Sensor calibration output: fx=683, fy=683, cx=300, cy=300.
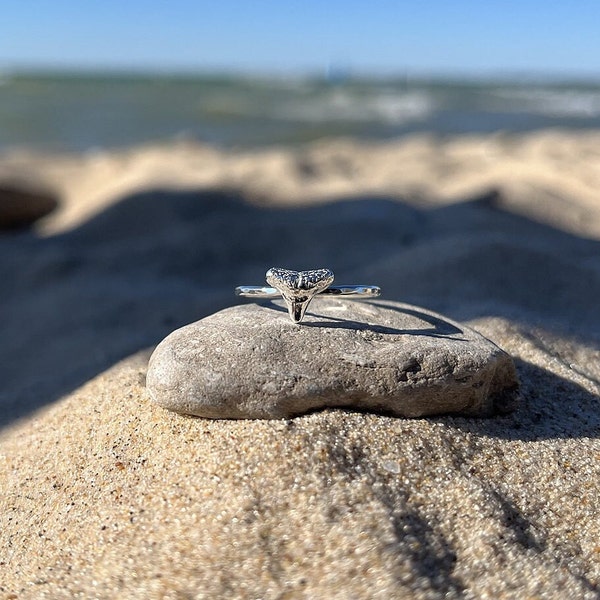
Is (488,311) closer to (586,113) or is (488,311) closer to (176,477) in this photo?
(176,477)

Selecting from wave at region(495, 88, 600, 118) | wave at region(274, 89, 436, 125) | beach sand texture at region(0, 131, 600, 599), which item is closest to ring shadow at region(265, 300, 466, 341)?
beach sand texture at region(0, 131, 600, 599)

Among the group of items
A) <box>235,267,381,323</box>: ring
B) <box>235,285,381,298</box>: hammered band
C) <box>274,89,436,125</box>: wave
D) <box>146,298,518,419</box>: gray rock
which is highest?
<box>235,267,381,323</box>: ring

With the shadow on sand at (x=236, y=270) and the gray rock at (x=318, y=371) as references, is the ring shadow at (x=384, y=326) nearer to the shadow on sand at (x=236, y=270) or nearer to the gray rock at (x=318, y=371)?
the gray rock at (x=318, y=371)

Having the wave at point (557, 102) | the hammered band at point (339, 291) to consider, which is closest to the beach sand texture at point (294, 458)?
the hammered band at point (339, 291)

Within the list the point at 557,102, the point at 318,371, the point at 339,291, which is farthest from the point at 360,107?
the point at 318,371

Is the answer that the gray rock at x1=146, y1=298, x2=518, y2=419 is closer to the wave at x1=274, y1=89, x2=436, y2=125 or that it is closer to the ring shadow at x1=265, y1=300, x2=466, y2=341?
the ring shadow at x1=265, y1=300, x2=466, y2=341

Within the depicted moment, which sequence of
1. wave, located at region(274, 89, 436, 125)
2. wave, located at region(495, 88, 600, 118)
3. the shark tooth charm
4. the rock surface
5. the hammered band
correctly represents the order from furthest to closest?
wave, located at region(495, 88, 600, 118)
wave, located at region(274, 89, 436, 125)
the rock surface
the hammered band
the shark tooth charm

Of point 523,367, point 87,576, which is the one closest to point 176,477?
point 87,576
